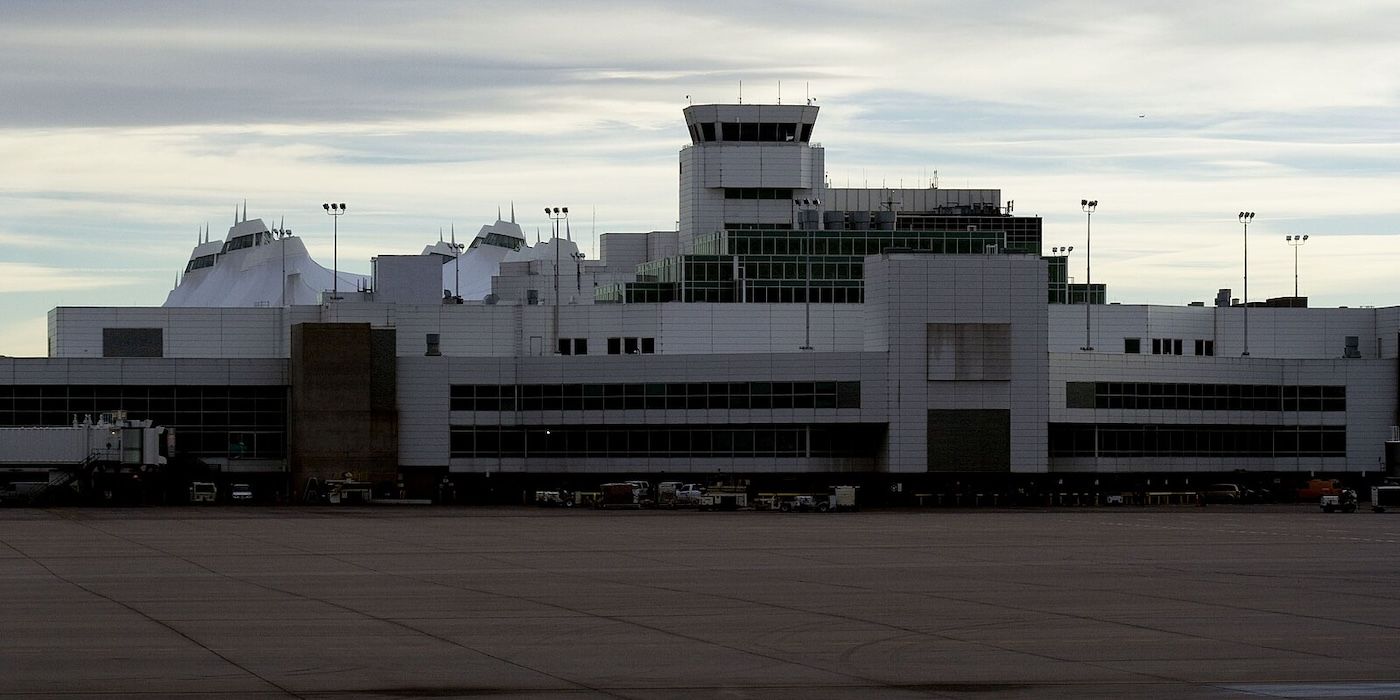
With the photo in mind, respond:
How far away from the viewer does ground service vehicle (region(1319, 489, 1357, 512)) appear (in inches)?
4545

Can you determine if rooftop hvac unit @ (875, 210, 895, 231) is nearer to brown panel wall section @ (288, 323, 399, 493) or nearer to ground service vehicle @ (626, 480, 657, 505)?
ground service vehicle @ (626, 480, 657, 505)

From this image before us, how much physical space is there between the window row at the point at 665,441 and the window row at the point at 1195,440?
52.5 feet

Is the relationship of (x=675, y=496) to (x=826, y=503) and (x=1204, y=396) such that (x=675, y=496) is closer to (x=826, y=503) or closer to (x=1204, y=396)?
(x=826, y=503)

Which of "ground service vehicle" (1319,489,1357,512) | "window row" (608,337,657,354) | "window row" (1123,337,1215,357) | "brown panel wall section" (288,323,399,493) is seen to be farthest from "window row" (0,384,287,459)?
"ground service vehicle" (1319,489,1357,512)

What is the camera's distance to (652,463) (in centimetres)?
14000

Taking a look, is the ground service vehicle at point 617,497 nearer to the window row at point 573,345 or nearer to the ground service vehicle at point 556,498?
the ground service vehicle at point 556,498

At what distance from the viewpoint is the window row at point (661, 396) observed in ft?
449

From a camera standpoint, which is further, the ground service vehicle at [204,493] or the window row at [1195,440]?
the window row at [1195,440]

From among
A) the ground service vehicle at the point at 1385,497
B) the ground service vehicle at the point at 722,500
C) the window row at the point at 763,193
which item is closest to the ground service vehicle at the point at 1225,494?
the ground service vehicle at the point at 1385,497

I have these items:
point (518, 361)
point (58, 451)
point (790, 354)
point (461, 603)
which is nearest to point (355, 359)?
point (518, 361)

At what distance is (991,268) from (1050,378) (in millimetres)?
10082

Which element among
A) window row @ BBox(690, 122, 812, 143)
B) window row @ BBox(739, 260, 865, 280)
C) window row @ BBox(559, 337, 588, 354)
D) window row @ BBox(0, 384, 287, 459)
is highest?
window row @ BBox(690, 122, 812, 143)

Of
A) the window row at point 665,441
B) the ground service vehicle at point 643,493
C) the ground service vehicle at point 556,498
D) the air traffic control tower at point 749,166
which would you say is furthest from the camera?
the air traffic control tower at point 749,166

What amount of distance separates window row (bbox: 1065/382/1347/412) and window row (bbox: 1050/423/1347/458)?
1559 mm
